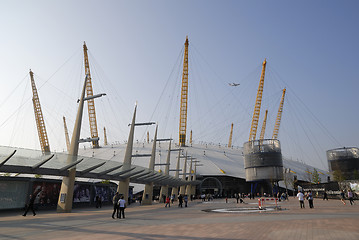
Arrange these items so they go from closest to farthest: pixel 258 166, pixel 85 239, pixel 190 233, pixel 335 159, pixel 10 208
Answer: pixel 85 239, pixel 190 233, pixel 10 208, pixel 258 166, pixel 335 159

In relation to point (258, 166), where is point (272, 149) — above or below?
above

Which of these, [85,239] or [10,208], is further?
[10,208]

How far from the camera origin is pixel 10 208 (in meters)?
21.8

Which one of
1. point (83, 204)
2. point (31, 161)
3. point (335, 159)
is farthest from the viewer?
point (335, 159)

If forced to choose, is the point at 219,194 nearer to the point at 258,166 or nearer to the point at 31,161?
the point at 258,166

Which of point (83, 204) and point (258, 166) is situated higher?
point (258, 166)

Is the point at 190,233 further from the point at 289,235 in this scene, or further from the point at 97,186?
the point at 97,186

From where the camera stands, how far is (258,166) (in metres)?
69.6

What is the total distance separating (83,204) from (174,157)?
5945cm

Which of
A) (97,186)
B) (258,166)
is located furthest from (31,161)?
(258,166)

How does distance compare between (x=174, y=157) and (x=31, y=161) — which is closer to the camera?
(x=31, y=161)

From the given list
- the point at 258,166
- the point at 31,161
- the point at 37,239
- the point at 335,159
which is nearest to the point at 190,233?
the point at 37,239

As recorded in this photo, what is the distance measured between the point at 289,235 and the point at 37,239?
8709 mm

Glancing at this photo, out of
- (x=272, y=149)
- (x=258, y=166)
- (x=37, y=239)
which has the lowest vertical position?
(x=37, y=239)
